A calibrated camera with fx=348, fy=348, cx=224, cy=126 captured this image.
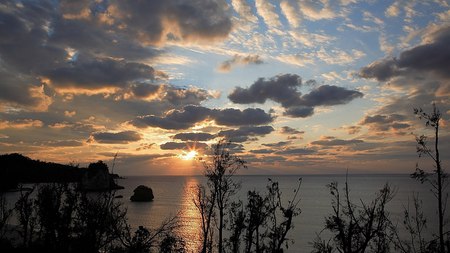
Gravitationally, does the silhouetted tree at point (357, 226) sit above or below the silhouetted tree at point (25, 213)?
above

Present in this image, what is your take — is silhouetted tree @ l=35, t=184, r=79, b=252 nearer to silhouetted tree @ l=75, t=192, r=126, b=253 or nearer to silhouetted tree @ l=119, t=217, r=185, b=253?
silhouetted tree @ l=75, t=192, r=126, b=253

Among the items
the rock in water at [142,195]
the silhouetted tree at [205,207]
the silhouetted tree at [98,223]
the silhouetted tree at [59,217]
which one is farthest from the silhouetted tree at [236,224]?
the rock in water at [142,195]

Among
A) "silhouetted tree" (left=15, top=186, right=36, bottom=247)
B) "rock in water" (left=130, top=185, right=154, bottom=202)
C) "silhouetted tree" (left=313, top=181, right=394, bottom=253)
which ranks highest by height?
"silhouetted tree" (left=313, top=181, right=394, bottom=253)

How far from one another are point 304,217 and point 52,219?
90.0m

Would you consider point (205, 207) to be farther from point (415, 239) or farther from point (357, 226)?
point (415, 239)

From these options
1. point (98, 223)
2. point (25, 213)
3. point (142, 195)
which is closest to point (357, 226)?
point (98, 223)

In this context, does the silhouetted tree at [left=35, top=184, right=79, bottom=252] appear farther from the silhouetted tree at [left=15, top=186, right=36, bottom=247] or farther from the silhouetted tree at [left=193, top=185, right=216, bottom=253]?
the silhouetted tree at [left=193, top=185, right=216, bottom=253]

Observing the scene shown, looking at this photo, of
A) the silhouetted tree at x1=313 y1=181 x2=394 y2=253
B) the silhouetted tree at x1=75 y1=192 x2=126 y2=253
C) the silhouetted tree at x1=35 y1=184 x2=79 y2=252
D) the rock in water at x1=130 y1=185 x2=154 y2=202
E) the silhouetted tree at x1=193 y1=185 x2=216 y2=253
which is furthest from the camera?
the rock in water at x1=130 y1=185 x2=154 y2=202

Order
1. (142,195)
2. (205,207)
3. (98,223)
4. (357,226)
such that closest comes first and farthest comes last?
(357,226)
(98,223)
(205,207)
(142,195)

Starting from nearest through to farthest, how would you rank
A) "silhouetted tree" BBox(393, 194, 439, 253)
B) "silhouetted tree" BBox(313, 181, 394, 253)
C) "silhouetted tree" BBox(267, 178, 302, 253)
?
"silhouetted tree" BBox(313, 181, 394, 253) < "silhouetted tree" BBox(267, 178, 302, 253) < "silhouetted tree" BBox(393, 194, 439, 253)

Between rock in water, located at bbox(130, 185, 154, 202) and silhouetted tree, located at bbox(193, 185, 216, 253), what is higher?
silhouetted tree, located at bbox(193, 185, 216, 253)

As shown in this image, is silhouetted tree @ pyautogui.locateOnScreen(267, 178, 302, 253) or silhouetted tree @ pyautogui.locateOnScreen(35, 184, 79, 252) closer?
silhouetted tree @ pyautogui.locateOnScreen(267, 178, 302, 253)

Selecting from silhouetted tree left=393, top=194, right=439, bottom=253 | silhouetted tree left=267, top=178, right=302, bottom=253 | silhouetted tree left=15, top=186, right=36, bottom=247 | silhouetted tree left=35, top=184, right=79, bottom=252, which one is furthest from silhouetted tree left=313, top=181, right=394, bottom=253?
silhouetted tree left=15, top=186, right=36, bottom=247

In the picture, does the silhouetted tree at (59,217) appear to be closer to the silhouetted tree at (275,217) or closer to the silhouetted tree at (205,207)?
the silhouetted tree at (205,207)
